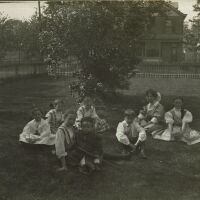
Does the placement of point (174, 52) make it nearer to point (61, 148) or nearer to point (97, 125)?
point (97, 125)

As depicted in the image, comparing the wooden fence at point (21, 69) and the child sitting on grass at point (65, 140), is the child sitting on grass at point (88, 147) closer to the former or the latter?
the child sitting on grass at point (65, 140)

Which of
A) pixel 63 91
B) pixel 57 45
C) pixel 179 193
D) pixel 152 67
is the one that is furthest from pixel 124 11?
pixel 152 67

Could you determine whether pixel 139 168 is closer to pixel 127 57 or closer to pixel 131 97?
pixel 127 57

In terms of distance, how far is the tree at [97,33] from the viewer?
10.4 m

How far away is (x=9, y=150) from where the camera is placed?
23.5 ft

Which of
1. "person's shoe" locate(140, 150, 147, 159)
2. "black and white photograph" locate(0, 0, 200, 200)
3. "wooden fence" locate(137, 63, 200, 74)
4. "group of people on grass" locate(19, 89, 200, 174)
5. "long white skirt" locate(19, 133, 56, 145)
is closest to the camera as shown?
"black and white photograph" locate(0, 0, 200, 200)

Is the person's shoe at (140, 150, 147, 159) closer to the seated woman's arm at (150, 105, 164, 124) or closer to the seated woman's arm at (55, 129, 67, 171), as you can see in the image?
the seated woman's arm at (55, 129, 67, 171)

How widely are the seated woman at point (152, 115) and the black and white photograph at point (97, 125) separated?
23 millimetres

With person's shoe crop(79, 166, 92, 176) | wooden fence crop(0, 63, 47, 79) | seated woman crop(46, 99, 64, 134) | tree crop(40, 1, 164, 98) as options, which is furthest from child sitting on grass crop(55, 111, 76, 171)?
wooden fence crop(0, 63, 47, 79)

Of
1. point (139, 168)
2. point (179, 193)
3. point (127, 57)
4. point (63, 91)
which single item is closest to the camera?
point (179, 193)

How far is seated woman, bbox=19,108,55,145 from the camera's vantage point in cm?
713

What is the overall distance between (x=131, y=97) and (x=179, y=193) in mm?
8840

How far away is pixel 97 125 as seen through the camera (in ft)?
27.9

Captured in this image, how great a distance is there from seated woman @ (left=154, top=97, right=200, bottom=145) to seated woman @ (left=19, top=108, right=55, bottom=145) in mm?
2631
